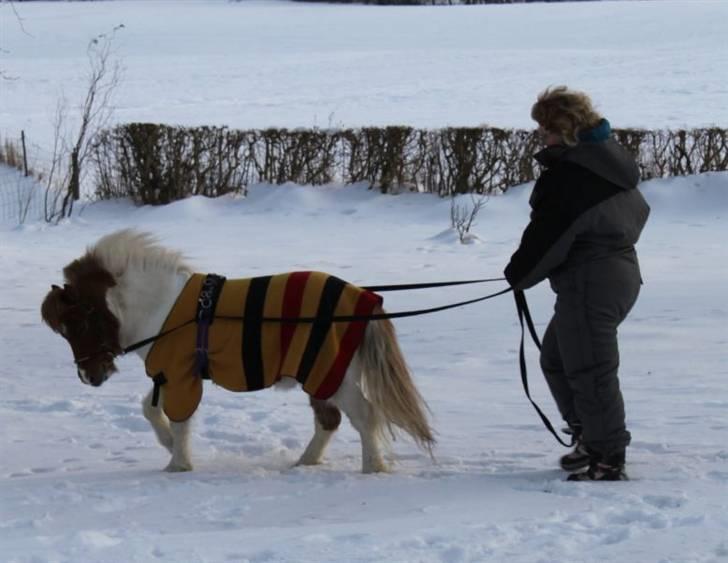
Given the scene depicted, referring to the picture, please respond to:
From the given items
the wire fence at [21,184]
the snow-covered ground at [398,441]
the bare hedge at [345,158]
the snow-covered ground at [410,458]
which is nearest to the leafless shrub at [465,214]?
the snow-covered ground at [398,441]

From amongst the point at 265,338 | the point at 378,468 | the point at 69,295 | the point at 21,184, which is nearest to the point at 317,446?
the point at 378,468

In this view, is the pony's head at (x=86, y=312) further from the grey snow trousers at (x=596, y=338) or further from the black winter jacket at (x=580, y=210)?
the grey snow trousers at (x=596, y=338)

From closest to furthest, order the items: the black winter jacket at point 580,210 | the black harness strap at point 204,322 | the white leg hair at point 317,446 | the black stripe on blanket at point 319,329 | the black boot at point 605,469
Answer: the black winter jacket at point 580,210
the black boot at point 605,469
the black stripe on blanket at point 319,329
the black harness strap at point 204,322
the white leg hair at point 317,446

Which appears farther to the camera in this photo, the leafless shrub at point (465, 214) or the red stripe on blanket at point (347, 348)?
the leafless shrub at point (465, 214)

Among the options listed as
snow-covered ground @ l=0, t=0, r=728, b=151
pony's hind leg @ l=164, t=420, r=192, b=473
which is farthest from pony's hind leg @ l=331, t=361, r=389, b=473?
snow-covered ground @ l=0, t=0, r=728, b=151

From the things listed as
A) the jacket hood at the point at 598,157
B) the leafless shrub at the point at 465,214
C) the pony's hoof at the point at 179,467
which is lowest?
the pony's hoof at the point at 179,467

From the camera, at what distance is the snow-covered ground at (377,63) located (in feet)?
92.9

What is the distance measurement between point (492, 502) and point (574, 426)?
85 centimetres

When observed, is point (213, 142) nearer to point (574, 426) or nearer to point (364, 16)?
point (574, 426)

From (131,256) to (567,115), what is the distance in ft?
7.51

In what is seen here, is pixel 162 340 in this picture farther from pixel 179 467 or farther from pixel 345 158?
pixel 345 158

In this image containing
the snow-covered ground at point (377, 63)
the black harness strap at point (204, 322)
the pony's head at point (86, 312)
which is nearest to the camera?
the black harness strap at point (204, 322)

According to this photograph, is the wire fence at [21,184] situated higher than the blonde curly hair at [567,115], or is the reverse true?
the blonde curly hair at [567,115]

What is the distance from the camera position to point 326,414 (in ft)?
20.1
